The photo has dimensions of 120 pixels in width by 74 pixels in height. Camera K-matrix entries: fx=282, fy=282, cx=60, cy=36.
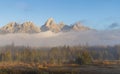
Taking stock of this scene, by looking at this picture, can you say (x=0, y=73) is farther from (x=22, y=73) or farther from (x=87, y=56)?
(x=87, y=56)

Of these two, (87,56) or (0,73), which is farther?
(87,56)

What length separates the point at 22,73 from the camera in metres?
53.1

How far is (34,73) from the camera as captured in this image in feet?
166

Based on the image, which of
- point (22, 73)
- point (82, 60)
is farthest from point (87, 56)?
point (22, 73)

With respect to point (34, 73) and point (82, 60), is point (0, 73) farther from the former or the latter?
point (82, 60)

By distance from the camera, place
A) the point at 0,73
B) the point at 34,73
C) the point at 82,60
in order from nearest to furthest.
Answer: the point at 0,73, the point at 34,73, the point at 82,60

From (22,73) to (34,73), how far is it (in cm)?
366

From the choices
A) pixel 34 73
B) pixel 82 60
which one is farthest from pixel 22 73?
pixel 82 60

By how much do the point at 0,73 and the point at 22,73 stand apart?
7.60m

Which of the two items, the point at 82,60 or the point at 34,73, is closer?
the point at 34,73

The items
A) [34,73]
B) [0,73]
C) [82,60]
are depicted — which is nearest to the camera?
[0,73]

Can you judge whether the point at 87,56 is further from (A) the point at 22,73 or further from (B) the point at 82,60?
(A) the point at 22,73

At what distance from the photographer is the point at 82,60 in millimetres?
133875

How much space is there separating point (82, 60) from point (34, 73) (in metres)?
84.9
